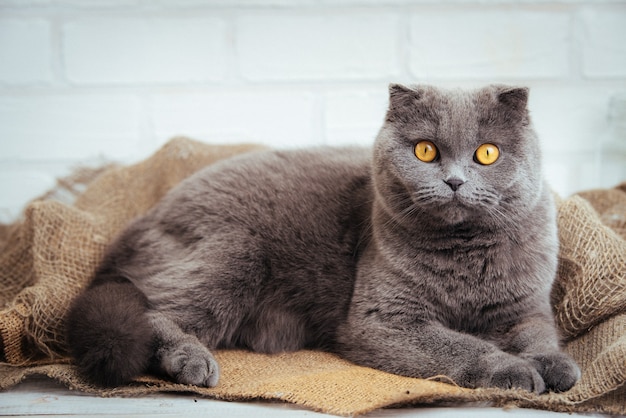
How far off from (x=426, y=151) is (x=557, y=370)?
43 cm

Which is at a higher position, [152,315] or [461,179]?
[461,179]

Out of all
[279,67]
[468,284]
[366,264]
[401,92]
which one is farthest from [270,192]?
[279,67]

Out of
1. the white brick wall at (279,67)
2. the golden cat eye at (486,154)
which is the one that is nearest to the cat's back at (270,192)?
the golden cat eye at (486,154)

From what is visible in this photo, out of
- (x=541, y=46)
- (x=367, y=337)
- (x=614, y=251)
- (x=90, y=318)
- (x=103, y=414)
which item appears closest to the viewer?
(x=103, y=414)

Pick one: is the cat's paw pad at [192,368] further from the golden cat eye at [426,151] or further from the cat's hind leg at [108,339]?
the golden cat eye at [426,151]

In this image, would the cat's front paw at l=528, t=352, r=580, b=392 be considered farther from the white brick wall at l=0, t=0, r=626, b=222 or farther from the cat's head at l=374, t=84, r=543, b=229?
the white brick wall at l=0, t=0, r=626, b=222

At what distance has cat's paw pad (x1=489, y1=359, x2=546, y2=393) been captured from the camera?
3.54 ft

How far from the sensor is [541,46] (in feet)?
6.46

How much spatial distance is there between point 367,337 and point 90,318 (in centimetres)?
51

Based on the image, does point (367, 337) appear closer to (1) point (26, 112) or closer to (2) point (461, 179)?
(2) point (461, 179)

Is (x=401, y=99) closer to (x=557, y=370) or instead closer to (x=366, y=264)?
(x=366, y=264)

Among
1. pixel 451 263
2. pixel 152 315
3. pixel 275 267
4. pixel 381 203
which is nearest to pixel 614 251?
pixel 451 263

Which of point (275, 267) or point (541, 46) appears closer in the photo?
point (275, 267)

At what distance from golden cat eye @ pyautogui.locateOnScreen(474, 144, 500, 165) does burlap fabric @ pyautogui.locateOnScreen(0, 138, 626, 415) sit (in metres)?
0.37
